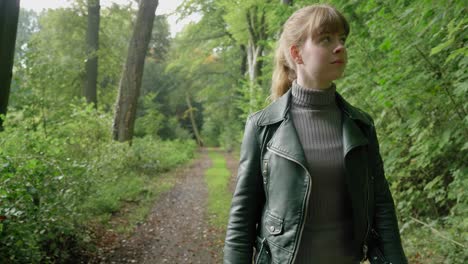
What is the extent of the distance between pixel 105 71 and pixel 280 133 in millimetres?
20335

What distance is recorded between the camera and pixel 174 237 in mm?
7125

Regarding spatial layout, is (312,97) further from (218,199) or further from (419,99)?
(218,199)

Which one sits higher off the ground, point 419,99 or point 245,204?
point 419,99

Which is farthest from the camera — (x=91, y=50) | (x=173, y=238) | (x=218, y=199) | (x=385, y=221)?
(x=91, y=50)

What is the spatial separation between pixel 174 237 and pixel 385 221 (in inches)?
229

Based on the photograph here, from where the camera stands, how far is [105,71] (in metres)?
20.5

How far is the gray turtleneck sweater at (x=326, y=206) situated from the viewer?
1719 mm

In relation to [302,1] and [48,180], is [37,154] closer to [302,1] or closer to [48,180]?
[48,180]


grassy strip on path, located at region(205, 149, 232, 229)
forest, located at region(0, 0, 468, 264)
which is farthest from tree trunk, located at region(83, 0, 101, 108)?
grassy strip on path, located at region(205, 149, 232, 229)

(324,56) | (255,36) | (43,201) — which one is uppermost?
(255,36)

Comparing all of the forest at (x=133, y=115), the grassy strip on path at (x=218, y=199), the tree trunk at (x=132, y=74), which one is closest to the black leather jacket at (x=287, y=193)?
the forest at (x=133, y=115)

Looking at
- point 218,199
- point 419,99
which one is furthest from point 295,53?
point 218,199

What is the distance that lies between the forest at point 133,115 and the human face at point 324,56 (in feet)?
2.00

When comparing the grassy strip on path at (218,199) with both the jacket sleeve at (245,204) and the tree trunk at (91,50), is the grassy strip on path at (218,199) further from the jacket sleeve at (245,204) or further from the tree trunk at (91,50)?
the tree trunk at (91,50)
